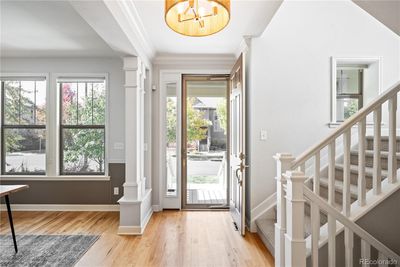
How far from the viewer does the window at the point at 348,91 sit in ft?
12.5

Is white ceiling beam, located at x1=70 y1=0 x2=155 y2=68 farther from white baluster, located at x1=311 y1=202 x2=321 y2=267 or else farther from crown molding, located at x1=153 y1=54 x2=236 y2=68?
white baluster, located at x1=311 y1=202 x2=321 y2=267

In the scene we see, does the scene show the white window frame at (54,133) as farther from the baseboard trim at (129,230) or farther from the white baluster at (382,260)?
the white baluster at (382,260)

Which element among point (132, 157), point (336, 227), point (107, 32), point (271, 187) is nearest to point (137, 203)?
point (132, 157)

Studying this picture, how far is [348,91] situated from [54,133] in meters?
4.63

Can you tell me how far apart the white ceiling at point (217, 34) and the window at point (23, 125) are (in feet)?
7.44

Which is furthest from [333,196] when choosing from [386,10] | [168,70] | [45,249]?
[168,70]

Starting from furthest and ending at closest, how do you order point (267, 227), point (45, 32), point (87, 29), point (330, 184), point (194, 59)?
point (194, 59), point (45, 32), point (87, 29), point (267, 227), point (330, 184)

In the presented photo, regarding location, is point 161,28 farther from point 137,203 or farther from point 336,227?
point 336,227

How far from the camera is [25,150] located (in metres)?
4.50

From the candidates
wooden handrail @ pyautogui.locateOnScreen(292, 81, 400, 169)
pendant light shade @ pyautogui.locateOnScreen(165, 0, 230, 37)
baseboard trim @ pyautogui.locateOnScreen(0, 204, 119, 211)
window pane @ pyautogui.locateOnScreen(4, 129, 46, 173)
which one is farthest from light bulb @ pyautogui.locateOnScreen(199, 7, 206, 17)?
window pane @ pyautogui.locateOnScreen(4, 129, 46, 173)

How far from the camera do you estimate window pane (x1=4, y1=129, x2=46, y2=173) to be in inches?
176

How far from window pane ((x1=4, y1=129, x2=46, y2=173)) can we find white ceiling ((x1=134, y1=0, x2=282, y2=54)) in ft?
8.37

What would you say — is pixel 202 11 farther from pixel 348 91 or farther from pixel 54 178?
pixel 54 178

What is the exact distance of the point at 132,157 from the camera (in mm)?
3457
